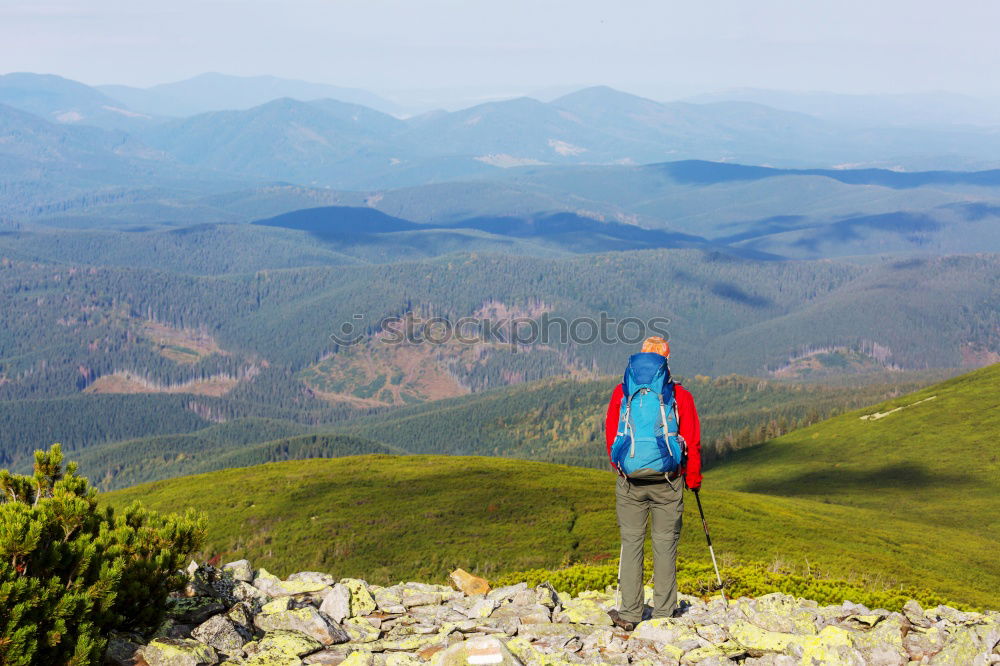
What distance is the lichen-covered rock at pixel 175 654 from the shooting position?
17.8 meters

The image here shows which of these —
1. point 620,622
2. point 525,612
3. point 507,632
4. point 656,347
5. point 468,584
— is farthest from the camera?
point 468,584

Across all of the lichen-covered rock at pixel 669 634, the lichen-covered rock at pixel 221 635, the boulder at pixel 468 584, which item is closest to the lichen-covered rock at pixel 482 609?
the boulder at pixel 468 584

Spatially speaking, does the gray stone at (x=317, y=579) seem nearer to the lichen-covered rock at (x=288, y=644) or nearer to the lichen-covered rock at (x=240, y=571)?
the lichen-covered rock at (x=240, y=571)

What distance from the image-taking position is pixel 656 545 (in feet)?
69.9

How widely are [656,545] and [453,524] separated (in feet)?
163

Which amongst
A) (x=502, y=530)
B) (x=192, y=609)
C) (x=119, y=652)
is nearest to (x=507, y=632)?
(x=192, y=609)

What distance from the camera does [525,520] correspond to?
6894 cm

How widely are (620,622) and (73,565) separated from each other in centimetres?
1230

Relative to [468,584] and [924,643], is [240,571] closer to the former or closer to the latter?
[468,584]

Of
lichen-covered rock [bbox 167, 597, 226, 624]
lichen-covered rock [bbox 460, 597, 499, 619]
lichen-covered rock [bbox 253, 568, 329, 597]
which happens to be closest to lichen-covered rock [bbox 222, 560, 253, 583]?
lichen-covered rock [bbox 253, 568, 329, 597]

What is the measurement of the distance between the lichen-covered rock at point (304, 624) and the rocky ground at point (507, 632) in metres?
0.03

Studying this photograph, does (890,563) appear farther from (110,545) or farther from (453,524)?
(110,545)

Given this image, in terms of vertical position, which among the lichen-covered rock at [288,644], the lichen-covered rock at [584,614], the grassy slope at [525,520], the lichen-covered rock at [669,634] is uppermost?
the lichen-covered rock at [669,634]

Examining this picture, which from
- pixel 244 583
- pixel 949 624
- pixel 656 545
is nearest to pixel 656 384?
pixel 656 545
